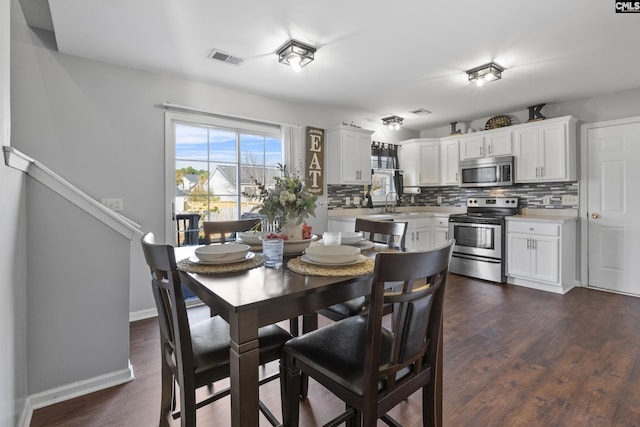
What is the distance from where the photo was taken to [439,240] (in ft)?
16.5

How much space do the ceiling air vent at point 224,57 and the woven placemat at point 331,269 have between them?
2.16 m

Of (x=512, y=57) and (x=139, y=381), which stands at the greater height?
(x=512, y=57)

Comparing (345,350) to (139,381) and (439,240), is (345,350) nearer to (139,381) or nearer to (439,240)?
(139,381)

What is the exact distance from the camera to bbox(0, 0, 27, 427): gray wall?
4.27ft

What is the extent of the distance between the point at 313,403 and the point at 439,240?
12.6 feet

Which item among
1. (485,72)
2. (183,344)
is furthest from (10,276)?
(485,72)

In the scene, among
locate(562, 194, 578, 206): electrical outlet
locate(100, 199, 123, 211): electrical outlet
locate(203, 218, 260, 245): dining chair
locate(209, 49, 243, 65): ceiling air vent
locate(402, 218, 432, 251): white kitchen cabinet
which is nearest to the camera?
locate(203, 218, 260, 245): dining chair

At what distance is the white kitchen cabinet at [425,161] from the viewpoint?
5234 millimetres

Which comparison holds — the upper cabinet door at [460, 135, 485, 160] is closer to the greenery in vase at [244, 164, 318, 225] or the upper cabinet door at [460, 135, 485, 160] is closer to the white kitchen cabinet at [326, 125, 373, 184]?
the white kitchen cabinet at [326, 125, 373, 184]

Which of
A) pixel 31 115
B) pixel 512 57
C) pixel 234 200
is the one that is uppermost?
pixel 512 57

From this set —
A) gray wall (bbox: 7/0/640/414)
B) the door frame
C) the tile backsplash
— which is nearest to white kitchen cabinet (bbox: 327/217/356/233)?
the tile backsplash

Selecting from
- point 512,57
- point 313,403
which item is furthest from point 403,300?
point 512,57

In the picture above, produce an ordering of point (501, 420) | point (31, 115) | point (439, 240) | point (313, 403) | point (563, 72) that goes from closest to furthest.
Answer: point (501, 420) → point (313, 403) → point (31, 115) → point (563, 72) → point (439, 240)

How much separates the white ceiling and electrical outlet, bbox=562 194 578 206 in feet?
4.24
